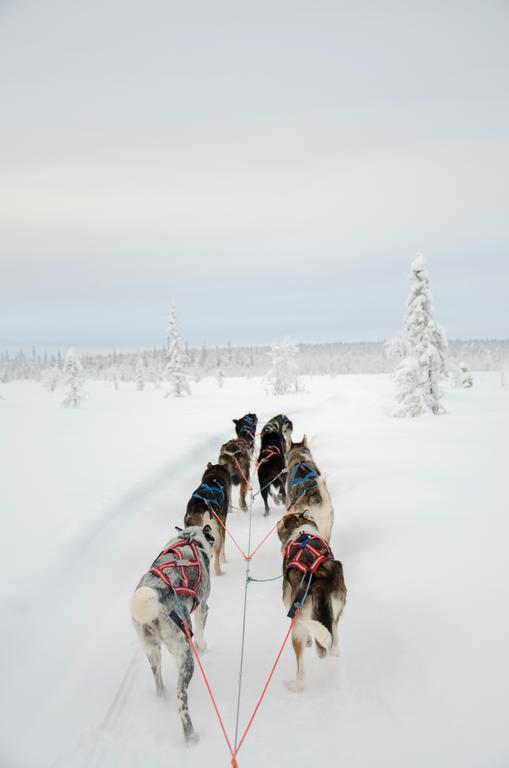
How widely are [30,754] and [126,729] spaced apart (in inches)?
28.8

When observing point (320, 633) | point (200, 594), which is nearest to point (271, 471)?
point (200, 594)

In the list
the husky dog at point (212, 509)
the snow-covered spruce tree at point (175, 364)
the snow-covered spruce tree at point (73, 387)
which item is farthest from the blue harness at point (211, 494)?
the snow-covered spruce tree at point (175, 364)

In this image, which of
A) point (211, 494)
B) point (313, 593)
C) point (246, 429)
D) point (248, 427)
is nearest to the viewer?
point (313, 593)

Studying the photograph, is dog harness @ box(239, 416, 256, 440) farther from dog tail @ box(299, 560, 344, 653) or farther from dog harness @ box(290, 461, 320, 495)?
dog tail @ box(299, 560, 344, 653)

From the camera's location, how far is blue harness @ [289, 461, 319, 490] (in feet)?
19.9

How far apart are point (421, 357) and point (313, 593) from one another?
1803 cm

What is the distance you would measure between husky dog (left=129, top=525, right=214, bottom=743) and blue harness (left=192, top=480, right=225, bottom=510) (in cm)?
172

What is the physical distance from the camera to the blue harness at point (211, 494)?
19.0ft

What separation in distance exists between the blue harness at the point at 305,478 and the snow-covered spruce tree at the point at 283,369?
1399 inches

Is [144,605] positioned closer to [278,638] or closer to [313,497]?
[278,638]

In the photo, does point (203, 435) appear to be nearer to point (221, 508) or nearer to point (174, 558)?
point (221, 508)

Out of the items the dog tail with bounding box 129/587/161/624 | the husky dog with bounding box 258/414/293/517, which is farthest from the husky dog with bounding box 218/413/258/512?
the dog tail with bounding box 129/587/161/624

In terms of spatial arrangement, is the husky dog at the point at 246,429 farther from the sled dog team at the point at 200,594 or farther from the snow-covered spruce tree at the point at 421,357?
the snow-covered spruce tree at the point at 421,357

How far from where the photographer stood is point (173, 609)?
328 centimetres
